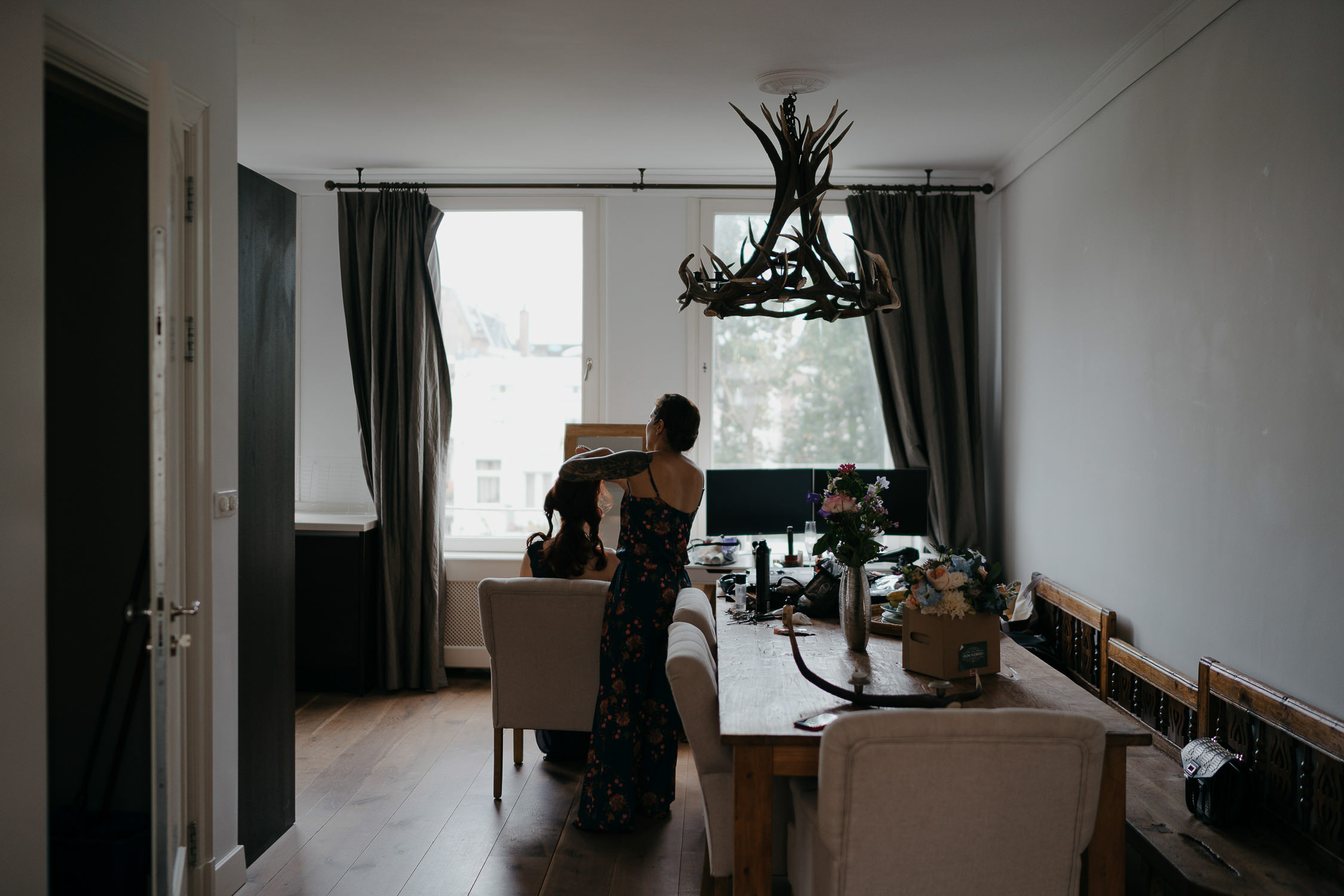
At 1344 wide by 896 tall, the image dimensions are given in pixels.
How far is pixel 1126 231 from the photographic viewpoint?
3289 millimetres

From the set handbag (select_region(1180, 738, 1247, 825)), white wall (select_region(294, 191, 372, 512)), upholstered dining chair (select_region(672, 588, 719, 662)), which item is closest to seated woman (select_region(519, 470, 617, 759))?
upholstered dining chair (select_region(672, 588, 719, 662))

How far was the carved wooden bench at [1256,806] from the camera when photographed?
2078 mm

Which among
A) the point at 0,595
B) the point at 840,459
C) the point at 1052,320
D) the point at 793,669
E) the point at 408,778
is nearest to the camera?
the point at 0,595

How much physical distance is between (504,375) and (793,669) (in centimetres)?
307

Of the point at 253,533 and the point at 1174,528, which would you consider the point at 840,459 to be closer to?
the point at 1174,528

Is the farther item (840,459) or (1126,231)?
(840,459)

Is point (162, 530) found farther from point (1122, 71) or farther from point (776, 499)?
point (1122, 71)

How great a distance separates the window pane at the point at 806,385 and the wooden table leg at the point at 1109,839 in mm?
3076

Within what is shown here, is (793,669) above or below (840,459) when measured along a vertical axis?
below

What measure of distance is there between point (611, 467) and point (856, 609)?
37.5 inches

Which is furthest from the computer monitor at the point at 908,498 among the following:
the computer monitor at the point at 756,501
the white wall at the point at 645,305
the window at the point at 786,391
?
the white wall at the point at 645,305

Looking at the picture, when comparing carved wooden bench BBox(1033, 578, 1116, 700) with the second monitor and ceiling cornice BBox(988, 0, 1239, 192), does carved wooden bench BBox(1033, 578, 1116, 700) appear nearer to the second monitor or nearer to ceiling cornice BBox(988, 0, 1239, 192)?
the second monitor

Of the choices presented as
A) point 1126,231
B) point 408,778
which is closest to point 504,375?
point 408,778

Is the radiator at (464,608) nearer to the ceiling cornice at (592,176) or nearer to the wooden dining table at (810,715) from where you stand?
the ceiling cornice at (592,176)
